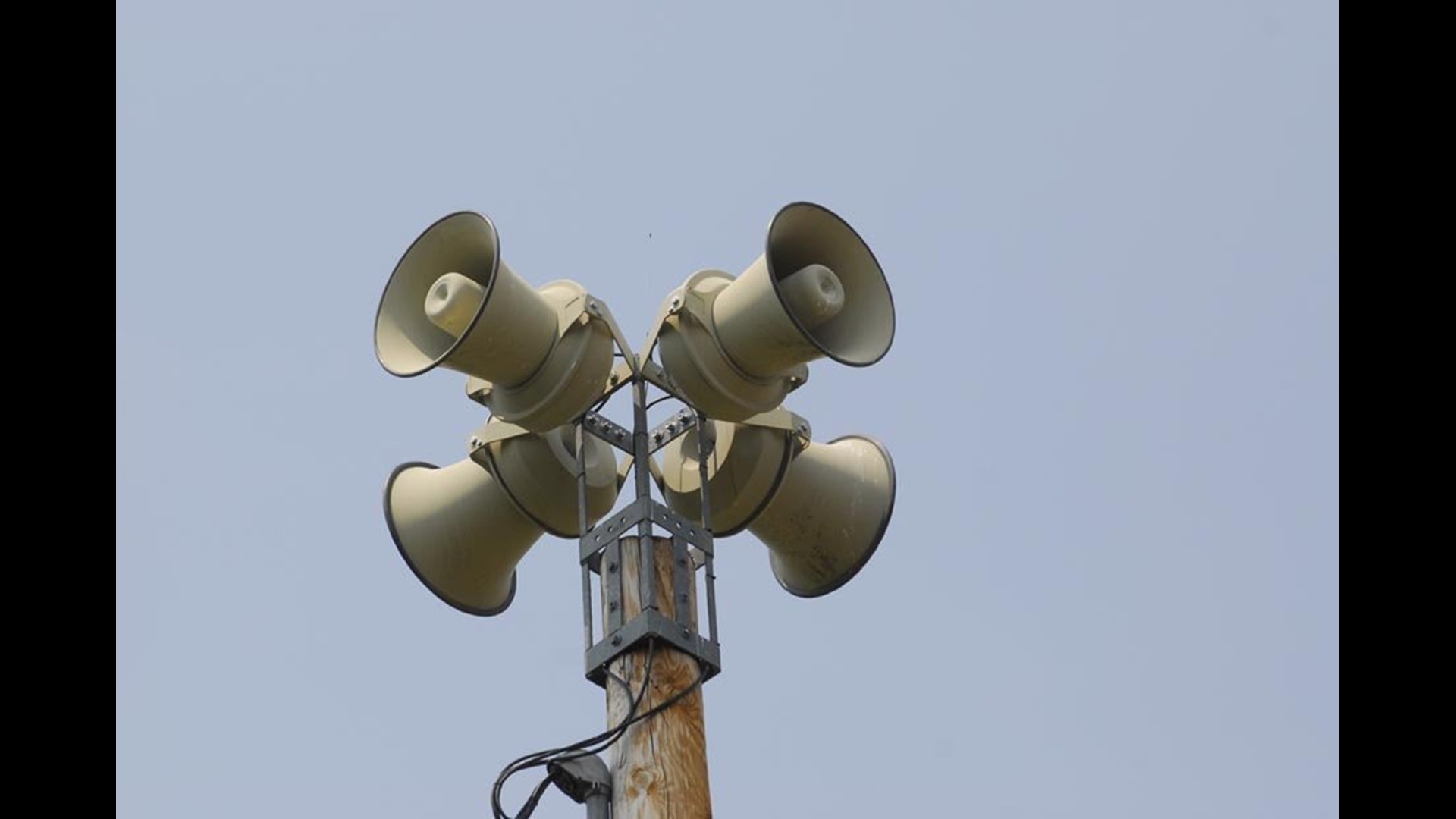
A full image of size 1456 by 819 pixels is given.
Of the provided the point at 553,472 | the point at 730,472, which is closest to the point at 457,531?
the point at 553,472

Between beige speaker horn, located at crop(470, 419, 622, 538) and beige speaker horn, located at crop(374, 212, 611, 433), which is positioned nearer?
beige speaker horn, located at crop(374, 212, 611, 433)

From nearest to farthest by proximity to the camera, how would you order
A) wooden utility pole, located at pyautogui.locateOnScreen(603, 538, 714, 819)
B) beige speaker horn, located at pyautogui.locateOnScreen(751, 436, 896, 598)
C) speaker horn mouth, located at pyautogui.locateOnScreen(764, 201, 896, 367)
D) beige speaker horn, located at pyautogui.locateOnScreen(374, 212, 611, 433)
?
wooden utility pole, located at pyautogui.locateOnScreen(603, 538, 714, 819), beige speaker horn, located at pyautogui.locateOnScreen(374, 212, 611, 433), speaker horn mouth, located at pyautogui.locateOnScreen(764, 201, 896, 367), beige speaker horn, located at pyautogui.locateOnScreen(751, 436, 896, 598)

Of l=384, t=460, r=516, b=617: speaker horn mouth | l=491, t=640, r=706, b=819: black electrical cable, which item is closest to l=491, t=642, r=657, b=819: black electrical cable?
l=491, t=640, r=706, b=819: black electrical cable

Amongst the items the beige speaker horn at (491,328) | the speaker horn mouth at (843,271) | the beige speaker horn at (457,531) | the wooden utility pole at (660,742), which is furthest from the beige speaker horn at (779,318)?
the beige speaker horn at (457,531)

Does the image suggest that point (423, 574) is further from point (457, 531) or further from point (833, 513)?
point (833, 513)

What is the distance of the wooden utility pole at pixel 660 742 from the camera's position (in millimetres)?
5547

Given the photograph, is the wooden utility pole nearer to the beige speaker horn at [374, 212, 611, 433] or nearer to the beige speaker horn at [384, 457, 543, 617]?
the beige speaker horn at [374, 212, 611, 433]

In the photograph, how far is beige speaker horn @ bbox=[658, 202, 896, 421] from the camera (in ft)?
20.7

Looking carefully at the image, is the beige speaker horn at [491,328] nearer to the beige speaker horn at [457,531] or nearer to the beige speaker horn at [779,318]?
the beige speaker horn at [779,318]

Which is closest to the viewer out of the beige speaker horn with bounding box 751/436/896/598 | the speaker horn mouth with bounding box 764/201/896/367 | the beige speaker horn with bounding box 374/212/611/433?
the beige speaker horn with bounding box 374/212/611/433

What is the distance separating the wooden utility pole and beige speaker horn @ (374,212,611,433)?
0.79 meters
